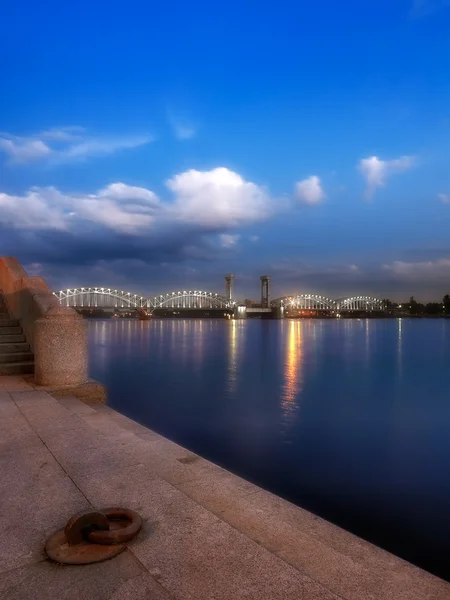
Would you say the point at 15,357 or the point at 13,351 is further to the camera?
the point at 13,351

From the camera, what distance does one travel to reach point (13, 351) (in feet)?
28.3

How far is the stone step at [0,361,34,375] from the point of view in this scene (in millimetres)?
7984

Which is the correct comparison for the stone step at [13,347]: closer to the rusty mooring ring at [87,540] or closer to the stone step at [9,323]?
the stone step at [9,323]

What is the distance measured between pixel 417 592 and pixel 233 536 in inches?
39.1

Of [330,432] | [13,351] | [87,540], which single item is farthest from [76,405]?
[330,432]

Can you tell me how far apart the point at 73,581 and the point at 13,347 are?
284 inches

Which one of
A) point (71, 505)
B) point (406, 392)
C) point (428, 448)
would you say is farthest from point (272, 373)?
point (71, 505)

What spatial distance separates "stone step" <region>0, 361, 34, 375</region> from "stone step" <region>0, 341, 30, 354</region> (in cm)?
59

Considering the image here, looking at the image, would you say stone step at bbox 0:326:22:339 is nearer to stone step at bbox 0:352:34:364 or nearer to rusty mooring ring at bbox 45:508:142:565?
stone step at bbox 0:352:34:364

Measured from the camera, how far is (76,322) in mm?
7152

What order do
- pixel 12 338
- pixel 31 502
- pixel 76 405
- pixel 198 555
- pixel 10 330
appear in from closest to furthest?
pixel 198 555
pixel 31 502
pixel 76 405
pixel 12 338
pixel 10 330

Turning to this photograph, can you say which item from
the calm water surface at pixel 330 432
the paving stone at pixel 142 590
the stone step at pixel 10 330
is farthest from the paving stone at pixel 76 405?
the paving stone at pixel 142 590

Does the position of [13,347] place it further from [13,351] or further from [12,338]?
[12,338]

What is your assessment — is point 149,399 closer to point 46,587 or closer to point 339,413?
point 339,413
